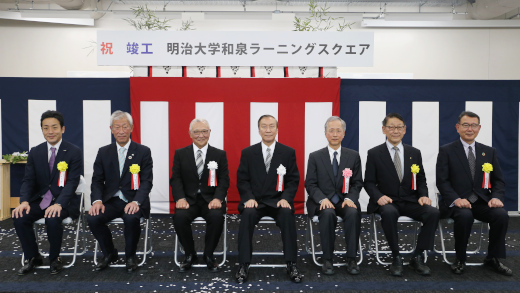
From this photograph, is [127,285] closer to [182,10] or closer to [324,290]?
[324,290]

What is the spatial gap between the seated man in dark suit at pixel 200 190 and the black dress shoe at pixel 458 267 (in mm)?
2009

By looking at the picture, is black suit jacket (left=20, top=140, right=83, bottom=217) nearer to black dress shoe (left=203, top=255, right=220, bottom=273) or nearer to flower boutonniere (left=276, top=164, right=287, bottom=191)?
black dress shoe (left=203, top=255, right=220, bottom=273)

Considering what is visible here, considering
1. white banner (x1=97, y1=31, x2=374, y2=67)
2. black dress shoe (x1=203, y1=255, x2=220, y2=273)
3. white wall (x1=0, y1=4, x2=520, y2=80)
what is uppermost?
white wall (x1=0, y1=4, x2=520, y2=80)

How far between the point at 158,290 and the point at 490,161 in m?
3.10

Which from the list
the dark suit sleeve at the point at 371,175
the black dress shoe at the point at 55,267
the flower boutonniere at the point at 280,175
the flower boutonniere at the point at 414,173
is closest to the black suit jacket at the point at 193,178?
the flower boutonniere at the point at 280,175

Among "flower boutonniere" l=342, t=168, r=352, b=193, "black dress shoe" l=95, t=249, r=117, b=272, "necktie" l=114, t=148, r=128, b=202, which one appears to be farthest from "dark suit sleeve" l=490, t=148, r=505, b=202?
"black dress shoe" l=95, t=249, r=117, b=272

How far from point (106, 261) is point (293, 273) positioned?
1.64m

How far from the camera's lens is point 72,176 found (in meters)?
3.65

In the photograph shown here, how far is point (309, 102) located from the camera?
18.6 ft

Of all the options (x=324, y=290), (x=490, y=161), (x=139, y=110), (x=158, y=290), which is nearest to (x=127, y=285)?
(x=158, y=290)

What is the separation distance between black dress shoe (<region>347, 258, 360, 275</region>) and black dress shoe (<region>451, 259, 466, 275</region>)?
82 cm

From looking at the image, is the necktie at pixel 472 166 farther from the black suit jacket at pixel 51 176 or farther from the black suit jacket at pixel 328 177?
the black suit jacket at pixel 51 176

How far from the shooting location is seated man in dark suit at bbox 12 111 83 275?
340 cm

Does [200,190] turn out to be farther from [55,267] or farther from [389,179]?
[389,179]
